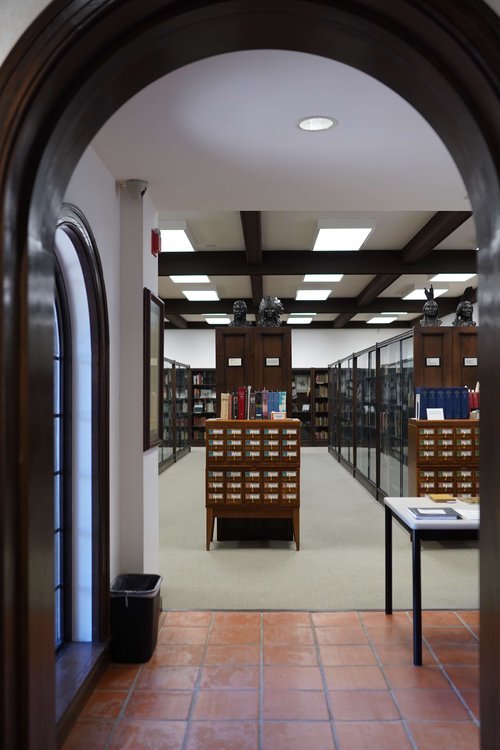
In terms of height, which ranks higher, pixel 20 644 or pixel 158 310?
pixel 158 310

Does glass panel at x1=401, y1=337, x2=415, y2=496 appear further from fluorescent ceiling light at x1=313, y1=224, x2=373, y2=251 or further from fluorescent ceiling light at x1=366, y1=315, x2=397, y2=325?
fluorescent ceiling light at x1=366, y1=315, x2=397, y2=325

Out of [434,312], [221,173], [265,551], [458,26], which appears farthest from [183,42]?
[434,312]

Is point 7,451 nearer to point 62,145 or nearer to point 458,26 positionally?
point 62,145

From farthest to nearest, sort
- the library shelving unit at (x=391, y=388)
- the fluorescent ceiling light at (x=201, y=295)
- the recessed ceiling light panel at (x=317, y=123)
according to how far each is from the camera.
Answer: the fluorescent ceiling light at (x=201, y=295) < the library shelving unit at (x=391, y=388) < the recessed ceiling light panel at (x=317, y=123)

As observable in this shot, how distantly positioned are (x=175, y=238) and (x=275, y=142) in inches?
154

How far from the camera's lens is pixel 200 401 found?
1542 cm

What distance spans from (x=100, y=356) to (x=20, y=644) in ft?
6.43

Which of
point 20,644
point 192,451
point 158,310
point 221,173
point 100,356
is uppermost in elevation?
point 221,173

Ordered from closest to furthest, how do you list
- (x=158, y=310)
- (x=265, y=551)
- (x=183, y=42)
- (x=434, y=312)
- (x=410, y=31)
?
(x=410, y=31) → (x=183, y=42) → (x=158, y=310) → (x=265, y=551) → (x=434, y=312)

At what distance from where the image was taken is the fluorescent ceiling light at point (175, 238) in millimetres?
6266

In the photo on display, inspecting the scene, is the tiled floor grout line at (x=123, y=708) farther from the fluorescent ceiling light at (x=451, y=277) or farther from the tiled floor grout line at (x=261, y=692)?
the fluorescent ceiling light at (x=451, y=277)

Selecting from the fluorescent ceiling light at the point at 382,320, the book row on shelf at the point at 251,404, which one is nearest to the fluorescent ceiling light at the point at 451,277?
the book row on shelf at the point at 251,404

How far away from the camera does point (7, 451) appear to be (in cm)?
140

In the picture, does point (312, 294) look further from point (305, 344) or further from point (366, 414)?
point (305, 344)
